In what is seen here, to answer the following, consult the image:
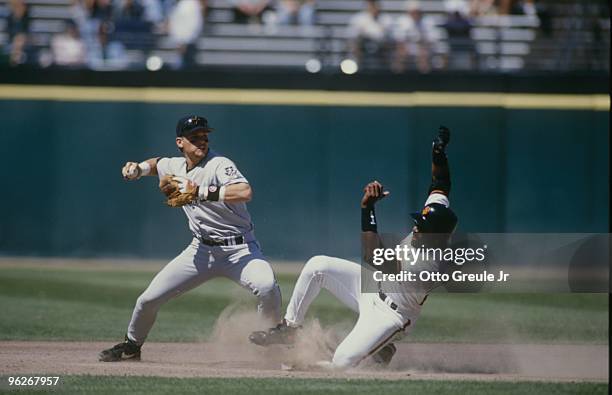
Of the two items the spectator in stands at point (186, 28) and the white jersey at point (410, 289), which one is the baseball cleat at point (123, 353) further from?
the spectator in stands at point (186, 28)

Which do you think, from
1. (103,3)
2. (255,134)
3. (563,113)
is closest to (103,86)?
(103,3)

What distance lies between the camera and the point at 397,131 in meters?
14.0

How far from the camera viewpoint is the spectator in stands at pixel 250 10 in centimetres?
1420

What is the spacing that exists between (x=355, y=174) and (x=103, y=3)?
14.2 ft

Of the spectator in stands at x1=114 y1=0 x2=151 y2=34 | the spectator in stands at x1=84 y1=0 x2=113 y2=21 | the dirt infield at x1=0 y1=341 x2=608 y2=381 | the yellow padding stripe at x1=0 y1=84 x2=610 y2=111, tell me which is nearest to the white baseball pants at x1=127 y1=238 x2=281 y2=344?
the dirt infield at x1=0 y1=341 x2=608 y2=381

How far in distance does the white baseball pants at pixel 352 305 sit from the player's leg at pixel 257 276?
164 mm

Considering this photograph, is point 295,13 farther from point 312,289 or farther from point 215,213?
point 312,289

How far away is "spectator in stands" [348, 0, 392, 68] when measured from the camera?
1393 centimetres

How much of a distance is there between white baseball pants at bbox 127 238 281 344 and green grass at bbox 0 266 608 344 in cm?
149

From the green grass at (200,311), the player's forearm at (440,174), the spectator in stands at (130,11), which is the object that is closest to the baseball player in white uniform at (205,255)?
the player's forearm at (440,174)

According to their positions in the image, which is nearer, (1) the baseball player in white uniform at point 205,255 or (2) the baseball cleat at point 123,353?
(1) the baseball player in white uniform at point 205,255

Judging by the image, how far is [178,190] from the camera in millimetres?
6727

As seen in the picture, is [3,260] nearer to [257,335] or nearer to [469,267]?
[257,335]

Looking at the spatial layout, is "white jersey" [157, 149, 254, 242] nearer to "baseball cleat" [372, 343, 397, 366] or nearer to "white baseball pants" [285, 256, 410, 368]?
"white baseball pants" [285, 256, 410, 368]
